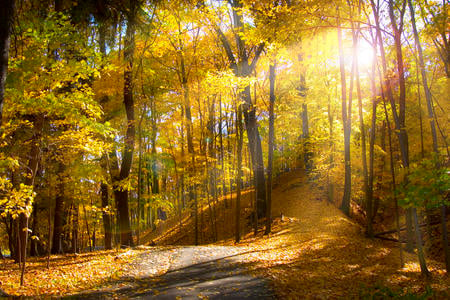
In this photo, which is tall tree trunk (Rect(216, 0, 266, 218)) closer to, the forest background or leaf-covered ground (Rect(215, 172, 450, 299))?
the forest background

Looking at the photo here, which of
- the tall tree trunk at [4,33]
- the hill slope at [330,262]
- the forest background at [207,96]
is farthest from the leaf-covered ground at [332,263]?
the tall tree trunk at [4,33]

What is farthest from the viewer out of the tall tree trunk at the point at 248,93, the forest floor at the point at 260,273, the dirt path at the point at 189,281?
the tall tree trunk at the point at 248,93

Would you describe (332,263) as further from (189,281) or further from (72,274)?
(72,274)

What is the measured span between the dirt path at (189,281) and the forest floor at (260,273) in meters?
0.02

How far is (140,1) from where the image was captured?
203 inches

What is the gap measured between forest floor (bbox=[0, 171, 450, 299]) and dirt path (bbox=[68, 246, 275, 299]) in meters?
0.02

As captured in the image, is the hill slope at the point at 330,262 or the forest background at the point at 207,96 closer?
the forest background at the point at 207,96

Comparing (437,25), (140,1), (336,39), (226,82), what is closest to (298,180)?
(336,39)

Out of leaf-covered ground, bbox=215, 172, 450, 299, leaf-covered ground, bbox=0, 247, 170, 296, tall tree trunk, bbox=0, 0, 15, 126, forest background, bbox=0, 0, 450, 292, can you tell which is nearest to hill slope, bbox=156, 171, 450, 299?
leaf-covered ground, bbox=215, 172, 450, 299

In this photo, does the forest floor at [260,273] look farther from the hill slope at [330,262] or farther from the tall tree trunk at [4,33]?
the tall tree trunk at [4,33]

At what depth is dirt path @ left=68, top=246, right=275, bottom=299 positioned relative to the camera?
5.43 meters

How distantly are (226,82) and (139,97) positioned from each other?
533 centimetres

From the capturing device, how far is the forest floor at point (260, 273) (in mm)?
5680

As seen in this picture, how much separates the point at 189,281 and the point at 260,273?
64.5 inches
